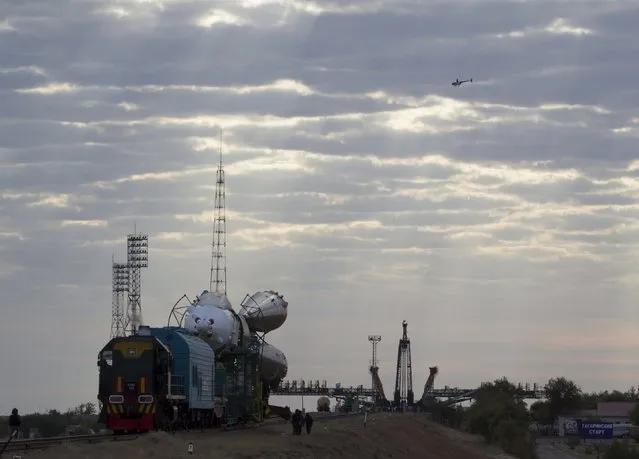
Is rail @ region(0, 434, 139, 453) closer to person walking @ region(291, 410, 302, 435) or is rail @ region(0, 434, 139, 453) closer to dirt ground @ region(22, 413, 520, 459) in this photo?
dirt ground @ region(22, 413, 520, 459)

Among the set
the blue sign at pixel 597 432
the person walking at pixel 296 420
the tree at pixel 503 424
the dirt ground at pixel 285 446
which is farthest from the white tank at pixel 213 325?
the blue sign at pixel 597 432

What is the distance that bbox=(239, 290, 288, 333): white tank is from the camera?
7794 centimetres

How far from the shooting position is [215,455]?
153 ft

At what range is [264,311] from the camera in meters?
A: 78.1

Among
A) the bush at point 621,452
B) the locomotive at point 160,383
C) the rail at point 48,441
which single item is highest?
the locomotive at point 160,383

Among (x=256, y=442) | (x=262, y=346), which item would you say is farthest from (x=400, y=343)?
(x=256, y=442)

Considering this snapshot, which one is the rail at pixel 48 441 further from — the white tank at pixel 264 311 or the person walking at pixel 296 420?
the white tank at pixel 264 311

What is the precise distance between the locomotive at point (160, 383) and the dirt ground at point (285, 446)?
164cm

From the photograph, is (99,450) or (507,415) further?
(507,415)

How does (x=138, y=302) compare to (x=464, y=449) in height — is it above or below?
above

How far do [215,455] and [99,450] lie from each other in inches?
255

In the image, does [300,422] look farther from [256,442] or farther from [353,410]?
[353,410]

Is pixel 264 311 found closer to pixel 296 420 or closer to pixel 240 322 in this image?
pixel 240 322

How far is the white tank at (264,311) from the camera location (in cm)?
7794
